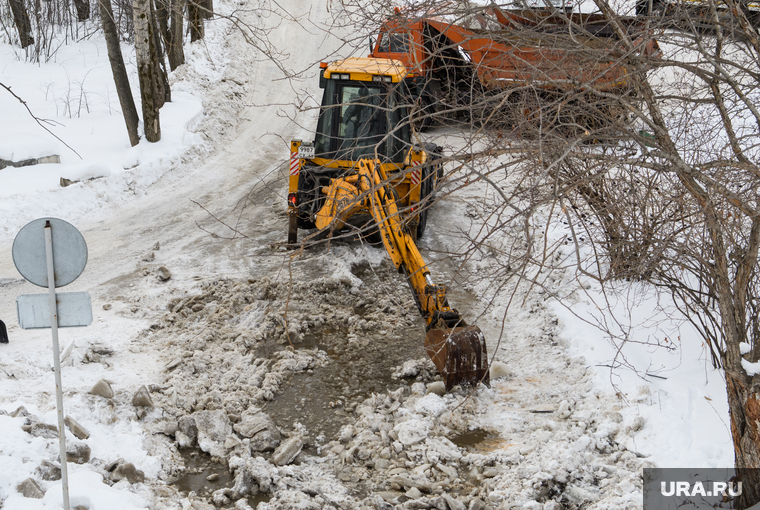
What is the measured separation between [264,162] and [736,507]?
1106cm

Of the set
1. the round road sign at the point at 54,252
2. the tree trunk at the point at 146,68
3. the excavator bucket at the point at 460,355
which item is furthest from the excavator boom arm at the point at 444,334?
the tree trunk at the point at 146,68

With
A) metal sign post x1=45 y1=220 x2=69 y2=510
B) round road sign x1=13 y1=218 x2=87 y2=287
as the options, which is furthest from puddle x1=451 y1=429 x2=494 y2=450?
round road sign x1=13 y1=218 x2=87 y2=287

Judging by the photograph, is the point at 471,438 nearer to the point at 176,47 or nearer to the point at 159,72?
the point at 159,72

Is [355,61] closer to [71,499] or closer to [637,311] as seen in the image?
[637,311]

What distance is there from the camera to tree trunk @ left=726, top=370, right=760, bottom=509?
381 cm

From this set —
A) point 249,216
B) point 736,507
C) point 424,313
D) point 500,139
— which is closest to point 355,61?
point 249,216

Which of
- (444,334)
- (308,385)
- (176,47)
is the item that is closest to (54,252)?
(308,385)

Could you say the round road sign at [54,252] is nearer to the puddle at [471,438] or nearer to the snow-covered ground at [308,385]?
the snow-covered ground at [308,385]

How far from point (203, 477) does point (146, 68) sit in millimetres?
10132

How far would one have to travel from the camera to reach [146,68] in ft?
41.0

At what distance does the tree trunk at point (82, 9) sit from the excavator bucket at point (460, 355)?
2177cm

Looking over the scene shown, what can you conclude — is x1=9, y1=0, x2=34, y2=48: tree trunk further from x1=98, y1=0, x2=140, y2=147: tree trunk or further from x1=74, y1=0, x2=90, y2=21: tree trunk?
x1=98, y1=0, x2=140, y2=147: tree trunk

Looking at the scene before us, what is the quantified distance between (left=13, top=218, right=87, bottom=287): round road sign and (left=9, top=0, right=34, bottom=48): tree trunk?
1868 centimetres

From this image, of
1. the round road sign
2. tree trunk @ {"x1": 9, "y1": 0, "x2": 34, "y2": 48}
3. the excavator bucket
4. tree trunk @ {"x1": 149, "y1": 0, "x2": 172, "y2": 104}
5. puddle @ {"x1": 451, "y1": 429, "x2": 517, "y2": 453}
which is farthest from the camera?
tree trunk @ {"x1": 9, "y1": 0, "x2": 34, "y2": 48}
